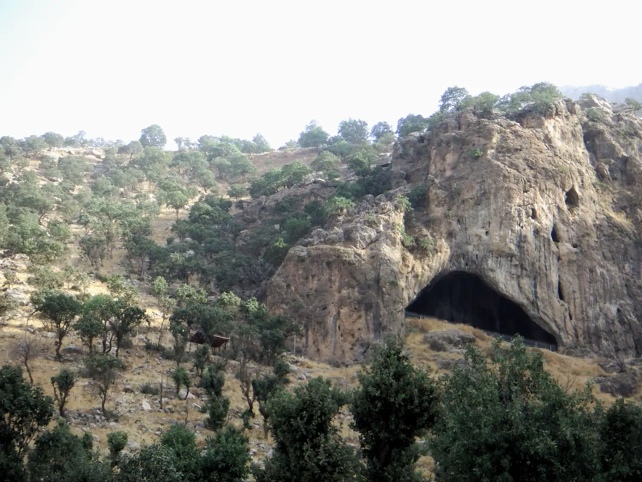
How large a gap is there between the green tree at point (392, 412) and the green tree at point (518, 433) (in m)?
0.80

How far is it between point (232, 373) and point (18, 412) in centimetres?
1594

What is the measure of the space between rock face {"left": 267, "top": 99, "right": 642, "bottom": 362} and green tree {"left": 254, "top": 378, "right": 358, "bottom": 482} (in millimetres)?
20800

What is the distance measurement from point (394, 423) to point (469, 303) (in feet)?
105

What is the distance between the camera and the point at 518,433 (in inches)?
552

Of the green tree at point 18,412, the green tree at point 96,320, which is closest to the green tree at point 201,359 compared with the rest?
the green tree at point 96,320

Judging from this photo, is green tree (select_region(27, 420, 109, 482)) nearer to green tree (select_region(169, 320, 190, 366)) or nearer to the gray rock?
green tree (select_region(169, 320, 190, 366))

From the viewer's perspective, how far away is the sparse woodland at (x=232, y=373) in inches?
592

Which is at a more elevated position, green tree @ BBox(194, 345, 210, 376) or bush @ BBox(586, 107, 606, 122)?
bush @ BBox(586, 107, 606, 122)

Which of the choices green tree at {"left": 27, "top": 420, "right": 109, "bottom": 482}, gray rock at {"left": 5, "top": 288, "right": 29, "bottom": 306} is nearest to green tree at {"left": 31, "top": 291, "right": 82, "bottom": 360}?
gray rock at {"left": 5, "top": 288, "right": 29, "bottom": 306}

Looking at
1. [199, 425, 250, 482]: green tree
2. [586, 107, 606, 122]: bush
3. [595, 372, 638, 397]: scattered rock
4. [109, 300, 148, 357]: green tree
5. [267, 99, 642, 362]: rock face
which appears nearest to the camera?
[199, 425, 250, 482]: green tree

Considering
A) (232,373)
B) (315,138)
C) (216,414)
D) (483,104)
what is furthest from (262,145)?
(216,414)

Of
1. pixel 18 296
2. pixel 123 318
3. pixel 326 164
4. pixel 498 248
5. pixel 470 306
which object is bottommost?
pixel 123 318

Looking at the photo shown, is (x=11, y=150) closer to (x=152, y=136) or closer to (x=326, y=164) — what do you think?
(x=152, y=136)

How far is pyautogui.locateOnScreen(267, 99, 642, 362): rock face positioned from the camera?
3894 cm
